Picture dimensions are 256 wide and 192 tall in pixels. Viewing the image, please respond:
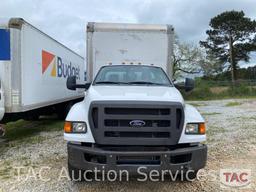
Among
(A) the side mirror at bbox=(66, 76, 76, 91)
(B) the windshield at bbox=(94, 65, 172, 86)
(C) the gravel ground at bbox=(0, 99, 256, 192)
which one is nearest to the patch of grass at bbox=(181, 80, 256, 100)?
(C) the gravel ground at bbox=(0, 99, 256, 192)

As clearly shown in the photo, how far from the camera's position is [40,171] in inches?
217

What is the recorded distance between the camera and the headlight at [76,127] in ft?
13.8

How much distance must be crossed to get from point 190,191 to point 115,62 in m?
4.70

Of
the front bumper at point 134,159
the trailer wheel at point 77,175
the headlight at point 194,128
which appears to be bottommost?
the trailer wheel at point 77,175

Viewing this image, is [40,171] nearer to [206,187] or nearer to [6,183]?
[6,183]

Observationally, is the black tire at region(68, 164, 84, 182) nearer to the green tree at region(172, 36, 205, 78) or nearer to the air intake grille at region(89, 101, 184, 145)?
the air intake grille at region(89, 101, 184, 145)

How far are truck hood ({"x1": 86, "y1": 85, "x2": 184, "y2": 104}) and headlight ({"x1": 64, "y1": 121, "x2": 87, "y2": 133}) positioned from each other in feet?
1.27

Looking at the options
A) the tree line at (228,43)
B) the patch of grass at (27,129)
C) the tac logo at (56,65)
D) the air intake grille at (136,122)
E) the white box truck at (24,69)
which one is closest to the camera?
the air intake grille at (136,122)

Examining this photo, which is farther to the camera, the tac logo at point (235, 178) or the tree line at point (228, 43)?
the tree line at point (228, 43)

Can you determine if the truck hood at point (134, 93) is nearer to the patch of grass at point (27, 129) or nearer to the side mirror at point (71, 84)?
the side mirror at point (71, 84)

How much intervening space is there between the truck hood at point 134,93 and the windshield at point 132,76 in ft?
1.38

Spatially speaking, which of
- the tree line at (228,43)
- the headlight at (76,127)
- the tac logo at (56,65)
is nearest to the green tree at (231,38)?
the tree line at (228,43)

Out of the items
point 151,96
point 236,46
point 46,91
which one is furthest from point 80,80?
point 236,46

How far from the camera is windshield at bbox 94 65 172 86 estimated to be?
5625 millimetres
